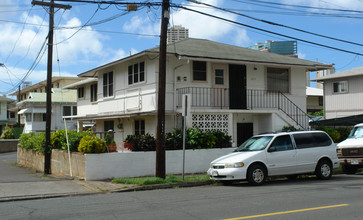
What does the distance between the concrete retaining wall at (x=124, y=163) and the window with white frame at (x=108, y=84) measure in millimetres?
5449

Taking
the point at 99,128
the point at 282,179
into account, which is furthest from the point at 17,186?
the point at 99,128

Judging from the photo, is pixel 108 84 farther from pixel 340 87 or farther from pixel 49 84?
pixel 340 87

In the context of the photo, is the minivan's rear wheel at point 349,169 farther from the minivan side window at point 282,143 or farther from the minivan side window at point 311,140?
the minivan side window at point 282,143

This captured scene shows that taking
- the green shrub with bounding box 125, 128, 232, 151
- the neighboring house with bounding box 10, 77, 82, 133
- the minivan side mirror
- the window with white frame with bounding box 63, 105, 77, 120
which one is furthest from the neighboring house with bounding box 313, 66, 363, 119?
the window with white frame with bounding box 63, 105, 77, 120

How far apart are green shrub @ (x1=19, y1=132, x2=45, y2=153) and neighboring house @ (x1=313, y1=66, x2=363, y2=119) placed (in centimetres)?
2294

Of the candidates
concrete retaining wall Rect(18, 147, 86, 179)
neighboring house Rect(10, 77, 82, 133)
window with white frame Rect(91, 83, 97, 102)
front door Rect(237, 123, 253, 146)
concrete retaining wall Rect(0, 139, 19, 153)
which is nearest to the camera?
concrete retaining wall Rect(18, 147, 86, 179)

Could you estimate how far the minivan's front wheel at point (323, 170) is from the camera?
13438 mm

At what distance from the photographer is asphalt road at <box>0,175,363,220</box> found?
308 inches

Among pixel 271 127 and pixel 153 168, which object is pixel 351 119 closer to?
pixel 271 127

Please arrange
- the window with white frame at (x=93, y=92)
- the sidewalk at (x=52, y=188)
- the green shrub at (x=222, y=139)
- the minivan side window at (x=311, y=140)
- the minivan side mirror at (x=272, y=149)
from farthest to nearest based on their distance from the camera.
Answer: the window with white frame at (x=93, y=92) → the green shrub at (x=222, y=139) → the minivan side window at (x=311, y=140) → the minivan side mirror at (x=272, y=149) → the sidewalk at (x=52, y=188)

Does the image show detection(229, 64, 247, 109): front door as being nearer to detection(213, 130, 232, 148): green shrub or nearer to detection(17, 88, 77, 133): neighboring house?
detection(213, 130, 232, 148): green shrub

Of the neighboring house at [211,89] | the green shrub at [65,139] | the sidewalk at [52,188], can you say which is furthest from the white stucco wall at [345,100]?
the sidewalk at [52,188]

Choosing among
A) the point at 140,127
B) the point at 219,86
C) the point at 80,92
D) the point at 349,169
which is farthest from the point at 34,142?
the point at 349,169

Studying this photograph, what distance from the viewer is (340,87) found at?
31.9m
